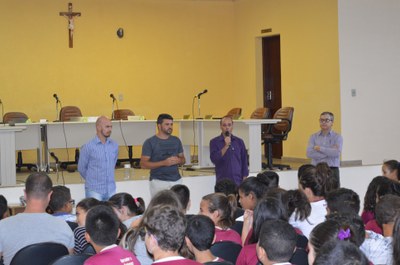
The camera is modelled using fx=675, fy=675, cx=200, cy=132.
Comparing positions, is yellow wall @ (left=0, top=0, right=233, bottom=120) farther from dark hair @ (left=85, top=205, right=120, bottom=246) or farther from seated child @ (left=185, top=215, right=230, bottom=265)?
seated child @ (left=185, top=215, right=230, bottom=265)

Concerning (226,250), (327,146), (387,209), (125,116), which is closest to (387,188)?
(387,209)

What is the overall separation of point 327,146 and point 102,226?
5.16 m

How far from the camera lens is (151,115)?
1423 centimetres

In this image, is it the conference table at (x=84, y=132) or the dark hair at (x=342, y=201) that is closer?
the dark hair at (x=342, y=201)

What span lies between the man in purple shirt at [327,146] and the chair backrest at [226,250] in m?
→ 4.22

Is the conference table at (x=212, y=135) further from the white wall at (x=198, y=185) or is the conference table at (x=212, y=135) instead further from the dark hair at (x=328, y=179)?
the dark hair at (x=328, y=179)

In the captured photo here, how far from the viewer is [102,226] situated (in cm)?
343

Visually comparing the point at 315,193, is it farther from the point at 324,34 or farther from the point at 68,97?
the point at 68,97

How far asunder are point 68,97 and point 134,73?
150 cm

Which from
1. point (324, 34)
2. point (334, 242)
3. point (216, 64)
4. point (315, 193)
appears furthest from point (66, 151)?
point (334, 242)

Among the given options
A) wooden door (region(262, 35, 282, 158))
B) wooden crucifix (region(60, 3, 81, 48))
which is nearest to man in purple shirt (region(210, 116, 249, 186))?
wooden door (region(262, 35, 282, 158))

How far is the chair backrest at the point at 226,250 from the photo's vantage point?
4.01m

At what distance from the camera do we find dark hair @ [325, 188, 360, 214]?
4.27m

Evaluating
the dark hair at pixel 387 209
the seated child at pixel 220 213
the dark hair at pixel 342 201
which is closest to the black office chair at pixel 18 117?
the seated child at pixel 220 213
